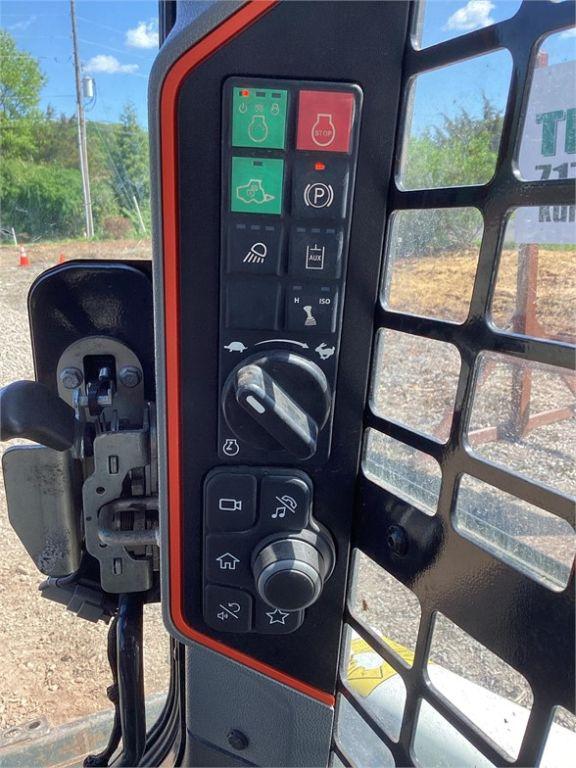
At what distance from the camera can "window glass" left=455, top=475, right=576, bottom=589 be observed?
59cm

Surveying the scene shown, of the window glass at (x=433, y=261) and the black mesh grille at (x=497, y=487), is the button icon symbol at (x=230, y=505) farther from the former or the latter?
the window glass at (x=433, y=261)

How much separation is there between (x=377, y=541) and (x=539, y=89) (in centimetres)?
57

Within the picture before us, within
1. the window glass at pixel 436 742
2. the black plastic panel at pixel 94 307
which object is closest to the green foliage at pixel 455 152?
the black plastic panel at pixel 94 307

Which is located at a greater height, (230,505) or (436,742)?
(230,505)

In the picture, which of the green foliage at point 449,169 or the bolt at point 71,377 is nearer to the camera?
the green foliage at point 449,169

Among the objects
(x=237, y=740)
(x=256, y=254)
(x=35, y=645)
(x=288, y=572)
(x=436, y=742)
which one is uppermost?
(x=256, y=254)

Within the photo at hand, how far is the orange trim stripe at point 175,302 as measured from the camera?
25.4 inches

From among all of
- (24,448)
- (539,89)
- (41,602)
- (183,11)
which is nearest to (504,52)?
(539,89)

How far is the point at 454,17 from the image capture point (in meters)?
0.62

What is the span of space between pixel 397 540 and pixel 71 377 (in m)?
0.55

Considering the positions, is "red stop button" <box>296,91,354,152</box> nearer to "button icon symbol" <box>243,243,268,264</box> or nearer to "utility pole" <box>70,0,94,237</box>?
"button icon symbol" <box>243,243,268,264</box>

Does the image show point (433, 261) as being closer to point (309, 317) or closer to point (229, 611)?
point (309, 317)

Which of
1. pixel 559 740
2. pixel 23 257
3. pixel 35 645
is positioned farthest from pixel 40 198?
pixel 35 645

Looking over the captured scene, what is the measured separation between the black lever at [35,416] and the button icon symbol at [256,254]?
0.36 metres
